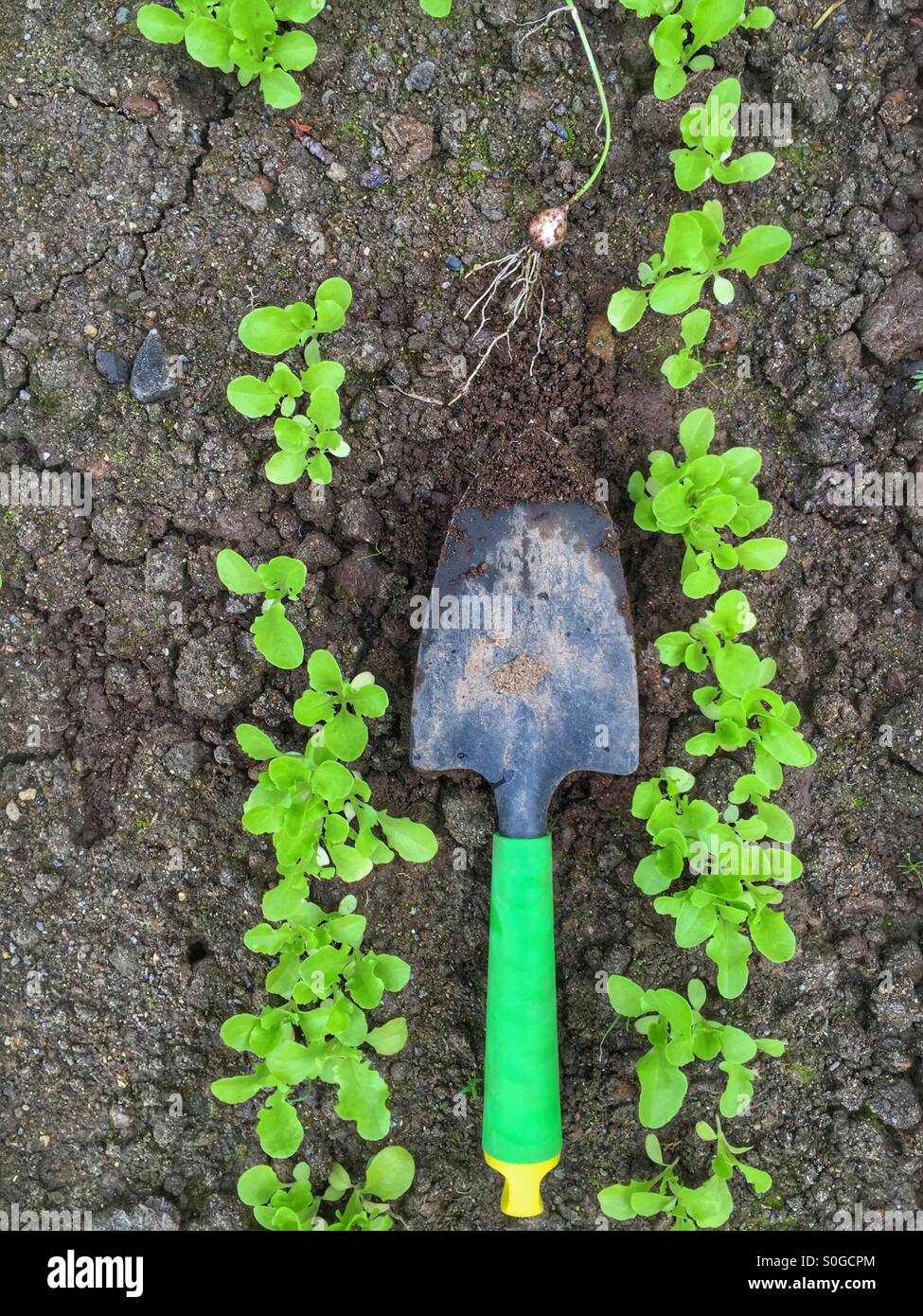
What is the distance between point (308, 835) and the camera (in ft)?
5.88

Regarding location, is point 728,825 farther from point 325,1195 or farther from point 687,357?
point 325,1195

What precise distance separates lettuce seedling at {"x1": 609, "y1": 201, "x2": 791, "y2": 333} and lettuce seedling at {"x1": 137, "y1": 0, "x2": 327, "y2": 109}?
78cm

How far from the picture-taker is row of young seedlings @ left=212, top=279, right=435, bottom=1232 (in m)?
1.80

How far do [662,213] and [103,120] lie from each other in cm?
118

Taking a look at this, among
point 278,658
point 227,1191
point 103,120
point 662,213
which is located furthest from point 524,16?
point 227,1191

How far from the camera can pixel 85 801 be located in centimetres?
201

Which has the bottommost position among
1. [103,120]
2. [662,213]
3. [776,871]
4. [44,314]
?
[776,871]

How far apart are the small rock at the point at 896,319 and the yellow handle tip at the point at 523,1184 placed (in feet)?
5.89

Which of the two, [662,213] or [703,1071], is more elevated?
[662,213]

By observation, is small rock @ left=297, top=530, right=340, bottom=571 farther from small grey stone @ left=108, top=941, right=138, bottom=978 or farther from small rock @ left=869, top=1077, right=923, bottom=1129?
small rock @ left=869, top=1077, right=923, bottom=1129

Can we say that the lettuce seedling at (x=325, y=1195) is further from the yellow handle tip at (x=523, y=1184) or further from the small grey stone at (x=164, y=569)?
the small grey stone at (x=164, y=569)

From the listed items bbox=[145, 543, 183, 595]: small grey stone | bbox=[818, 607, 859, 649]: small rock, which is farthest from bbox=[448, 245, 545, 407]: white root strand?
bbox=[818, 607, 859, 649]: small rock

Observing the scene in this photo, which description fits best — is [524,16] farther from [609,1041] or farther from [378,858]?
[609,1041]

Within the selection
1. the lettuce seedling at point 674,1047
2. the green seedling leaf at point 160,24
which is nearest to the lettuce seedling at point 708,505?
the lettuce seedling at point 674,1047
